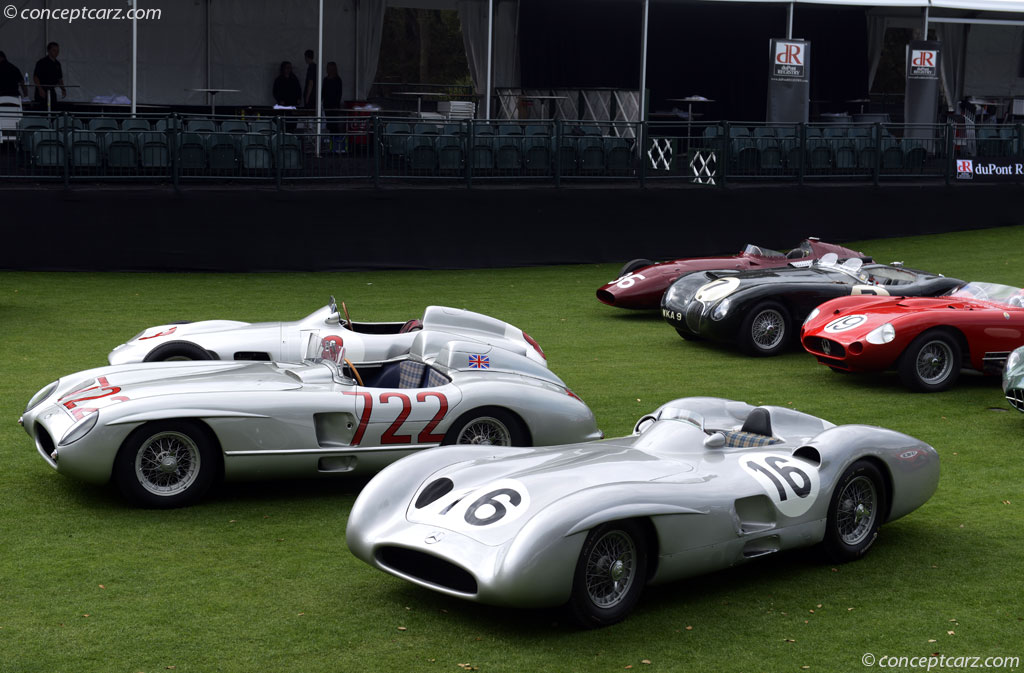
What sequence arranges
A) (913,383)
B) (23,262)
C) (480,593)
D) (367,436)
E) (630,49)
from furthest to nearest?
(630,49), (23,262), (913,383), (367,436), (480,593)

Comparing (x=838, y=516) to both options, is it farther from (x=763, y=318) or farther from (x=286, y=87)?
(x=286, y=87)

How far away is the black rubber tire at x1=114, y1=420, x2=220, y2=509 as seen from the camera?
686cm

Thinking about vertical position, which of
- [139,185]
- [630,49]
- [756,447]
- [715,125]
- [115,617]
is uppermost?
[630,49]

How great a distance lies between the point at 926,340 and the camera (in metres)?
10.9

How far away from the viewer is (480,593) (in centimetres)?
511

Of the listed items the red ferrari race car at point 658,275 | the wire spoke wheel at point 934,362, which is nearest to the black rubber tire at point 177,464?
the wire spoke wheel at point 934,362

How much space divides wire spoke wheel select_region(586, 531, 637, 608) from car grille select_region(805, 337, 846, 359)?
243 inches

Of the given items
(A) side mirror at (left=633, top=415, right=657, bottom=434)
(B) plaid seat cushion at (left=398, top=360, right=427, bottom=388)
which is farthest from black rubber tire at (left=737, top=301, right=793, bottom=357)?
(A) side mirror at (left=633, top=415, right=657, bottom=434)

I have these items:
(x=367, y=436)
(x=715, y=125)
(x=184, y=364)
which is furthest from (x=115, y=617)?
(x=715, y=125)

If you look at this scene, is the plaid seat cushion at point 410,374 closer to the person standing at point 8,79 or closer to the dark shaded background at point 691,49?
the person standing at point 8,79

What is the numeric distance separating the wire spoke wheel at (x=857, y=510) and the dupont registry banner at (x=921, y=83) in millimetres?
17748

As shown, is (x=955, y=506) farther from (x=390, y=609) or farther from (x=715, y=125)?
(x=715, y=125)

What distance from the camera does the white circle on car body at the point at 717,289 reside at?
42.1 feet

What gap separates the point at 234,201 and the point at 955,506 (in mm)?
13009
